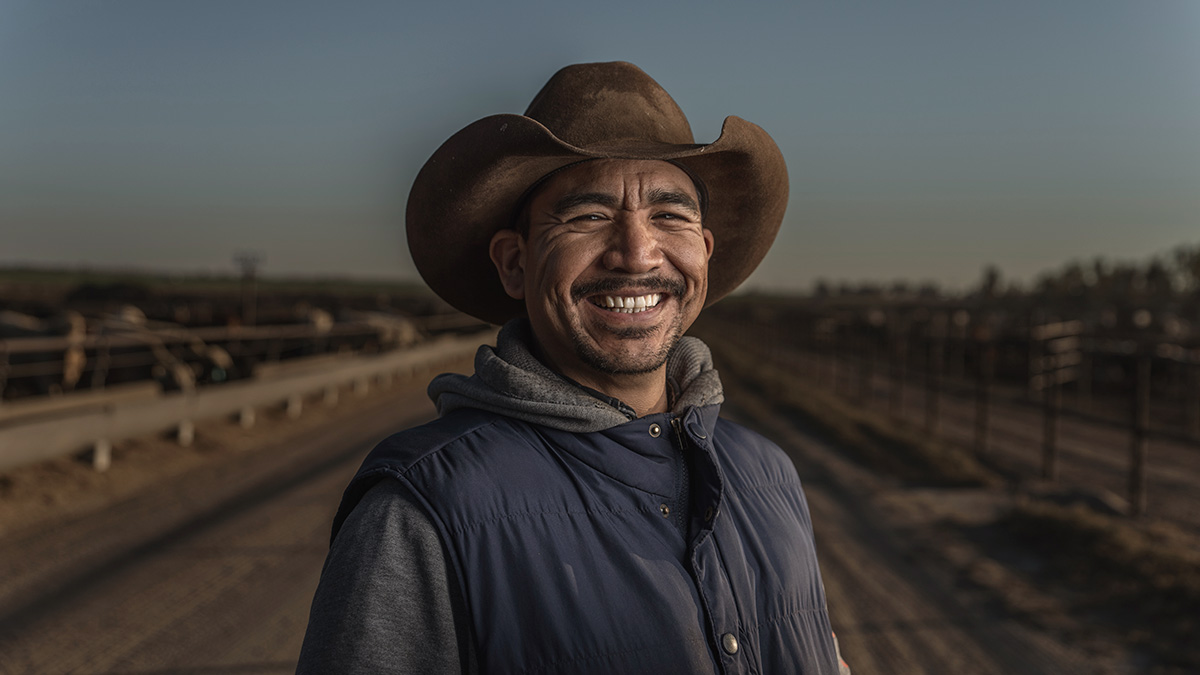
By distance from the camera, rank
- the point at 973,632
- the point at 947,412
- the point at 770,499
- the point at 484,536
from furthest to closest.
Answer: the point at 947,412 < the point at 973,632 < the point at 770,499 < the point at 484,536

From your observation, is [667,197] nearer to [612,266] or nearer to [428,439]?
[612,266]

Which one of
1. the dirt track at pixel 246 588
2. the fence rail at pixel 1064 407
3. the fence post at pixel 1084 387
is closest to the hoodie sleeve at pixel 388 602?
the dirt track at pixel 246 588

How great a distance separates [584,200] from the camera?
1.57m

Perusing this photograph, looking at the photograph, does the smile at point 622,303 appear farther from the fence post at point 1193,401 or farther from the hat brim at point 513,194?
the fence post at point 1193,401

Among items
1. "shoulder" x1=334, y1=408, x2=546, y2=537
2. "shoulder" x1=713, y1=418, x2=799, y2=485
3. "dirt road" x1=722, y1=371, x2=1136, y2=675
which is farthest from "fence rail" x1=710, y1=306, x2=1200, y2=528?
"shoulder" x1=334, y1=408, x2=546, y2=537

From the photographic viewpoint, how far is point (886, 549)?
6.32m

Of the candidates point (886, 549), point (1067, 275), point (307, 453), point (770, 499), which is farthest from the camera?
point (1067, 275)

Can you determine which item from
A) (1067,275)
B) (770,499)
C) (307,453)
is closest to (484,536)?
(770,499)

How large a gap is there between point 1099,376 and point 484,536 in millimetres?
24965

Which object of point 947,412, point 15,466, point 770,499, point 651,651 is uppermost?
point 770,499

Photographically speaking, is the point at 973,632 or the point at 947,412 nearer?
the point at 973,632

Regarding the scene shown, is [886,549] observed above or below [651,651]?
below

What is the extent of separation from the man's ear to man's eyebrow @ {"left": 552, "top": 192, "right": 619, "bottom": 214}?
7.8 inches

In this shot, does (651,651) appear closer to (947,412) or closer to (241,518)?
(241,518)
